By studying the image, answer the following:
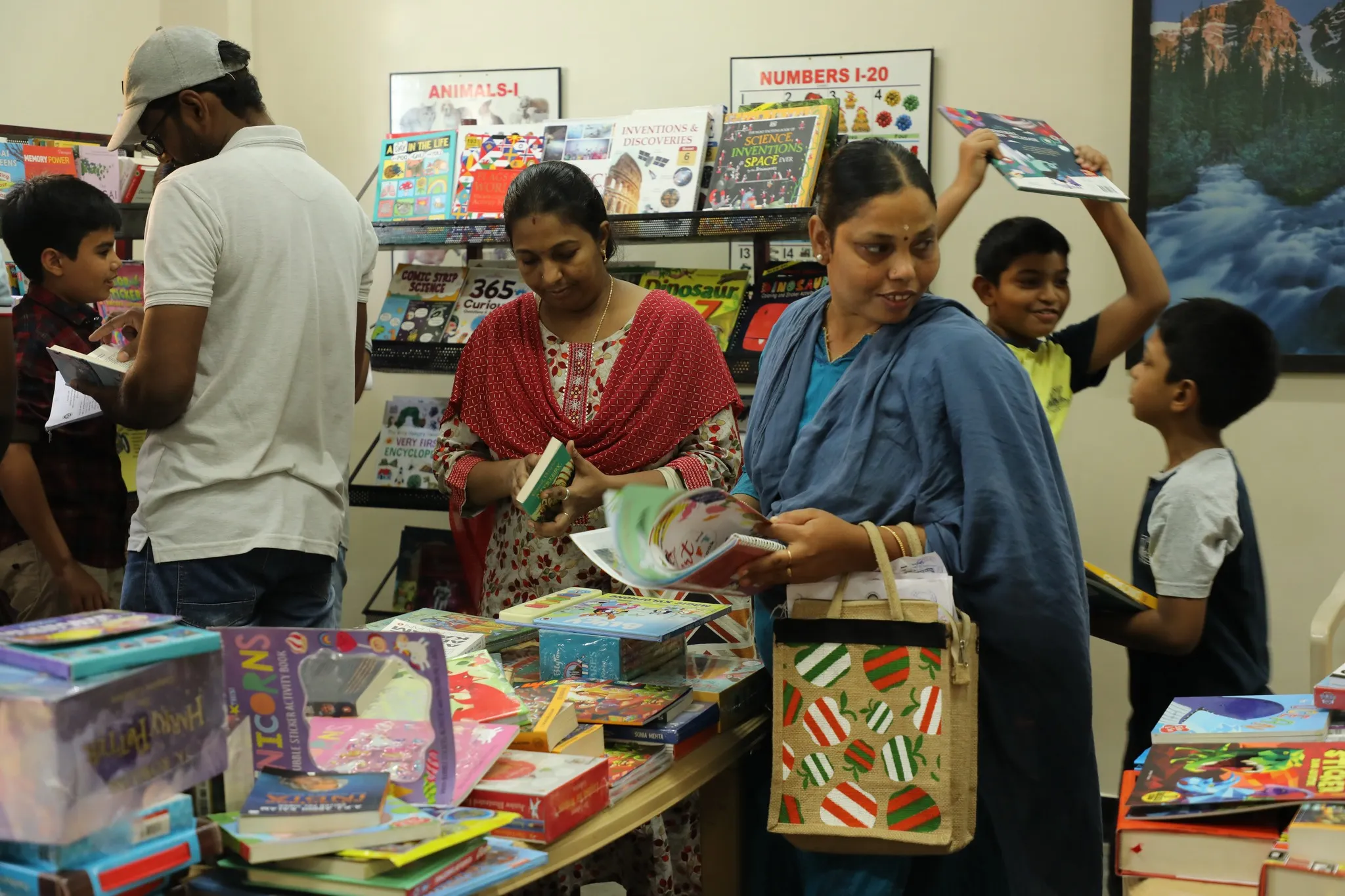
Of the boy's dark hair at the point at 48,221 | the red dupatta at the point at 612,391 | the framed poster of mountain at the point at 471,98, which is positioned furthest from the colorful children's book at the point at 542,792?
the framed poster of mountain at the point at 471,98

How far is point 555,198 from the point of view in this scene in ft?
7.89

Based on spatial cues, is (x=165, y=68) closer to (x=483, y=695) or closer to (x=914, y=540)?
(x=483, y=695)

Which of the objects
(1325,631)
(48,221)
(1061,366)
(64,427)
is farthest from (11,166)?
(1325,631)

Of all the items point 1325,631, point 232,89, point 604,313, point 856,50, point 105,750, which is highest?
point 856,50

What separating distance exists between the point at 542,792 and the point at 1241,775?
2.47 feet

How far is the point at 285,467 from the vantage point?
220cm

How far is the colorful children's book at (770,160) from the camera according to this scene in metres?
3.40

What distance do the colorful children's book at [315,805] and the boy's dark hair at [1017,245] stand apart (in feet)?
→ 6.66

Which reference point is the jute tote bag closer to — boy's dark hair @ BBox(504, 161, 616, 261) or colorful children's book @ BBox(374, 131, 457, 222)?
boy's dark hair @ BBox(504, 161, 616, 261)

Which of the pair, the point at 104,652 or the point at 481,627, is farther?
the point at 481,627

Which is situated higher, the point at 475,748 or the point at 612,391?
the point at 612,391

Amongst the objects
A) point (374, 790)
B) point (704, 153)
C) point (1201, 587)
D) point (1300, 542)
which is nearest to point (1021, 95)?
point (704, 153)

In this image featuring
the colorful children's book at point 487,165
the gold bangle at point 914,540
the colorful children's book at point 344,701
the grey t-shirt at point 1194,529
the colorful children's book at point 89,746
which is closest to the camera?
the colorful children's book at point 89,746

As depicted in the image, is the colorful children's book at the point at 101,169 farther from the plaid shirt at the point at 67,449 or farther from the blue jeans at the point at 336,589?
the blue jeans at the point at 336,589
